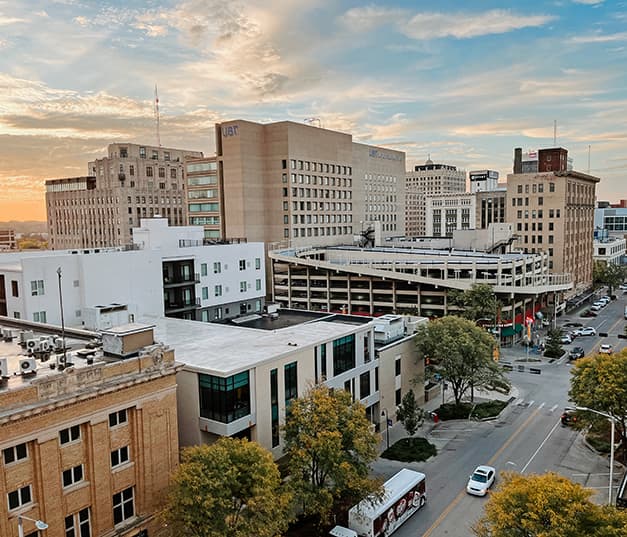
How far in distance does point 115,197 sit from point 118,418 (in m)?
142

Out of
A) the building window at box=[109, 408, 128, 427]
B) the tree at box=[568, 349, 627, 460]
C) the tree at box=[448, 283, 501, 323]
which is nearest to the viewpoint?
the building window at box=[109, 408, 128, 427]

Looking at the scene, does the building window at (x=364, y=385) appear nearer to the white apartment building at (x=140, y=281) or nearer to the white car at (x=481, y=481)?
the white car at (x=481, y=481)

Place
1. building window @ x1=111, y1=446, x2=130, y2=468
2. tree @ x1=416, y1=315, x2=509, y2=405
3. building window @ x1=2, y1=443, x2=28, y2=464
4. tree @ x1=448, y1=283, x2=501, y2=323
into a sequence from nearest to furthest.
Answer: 1. building window @ x1=2, y1=443, x2=28, y2=464
2. building window @ x1=111, y1=446, x2=130, y2=468
3. tree @ x1=416, y1=315, x2=509, y2=405
4. tree @ x1=448, y1=283, x2=501, y2=323

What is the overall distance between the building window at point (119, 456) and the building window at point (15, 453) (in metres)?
4.88

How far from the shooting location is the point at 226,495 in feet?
89.5

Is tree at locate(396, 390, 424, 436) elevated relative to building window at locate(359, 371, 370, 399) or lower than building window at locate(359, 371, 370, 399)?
lower

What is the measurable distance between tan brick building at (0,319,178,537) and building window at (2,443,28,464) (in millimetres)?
44

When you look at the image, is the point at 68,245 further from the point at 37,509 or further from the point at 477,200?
the point at 37,509

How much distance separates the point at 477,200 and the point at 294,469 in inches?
5848

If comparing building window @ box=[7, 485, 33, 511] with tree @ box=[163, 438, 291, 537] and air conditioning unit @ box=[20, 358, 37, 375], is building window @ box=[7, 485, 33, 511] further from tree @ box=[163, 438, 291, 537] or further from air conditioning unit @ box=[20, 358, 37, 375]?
tree @ box=[163, 438, 291, 537]

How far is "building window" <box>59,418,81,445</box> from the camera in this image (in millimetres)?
26108

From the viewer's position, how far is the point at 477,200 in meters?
167

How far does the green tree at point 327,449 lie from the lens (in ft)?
107

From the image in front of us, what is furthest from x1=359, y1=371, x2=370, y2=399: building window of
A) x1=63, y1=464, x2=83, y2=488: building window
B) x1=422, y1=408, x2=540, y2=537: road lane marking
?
x1=63, y1=464, x2=83, y2=488: building window
